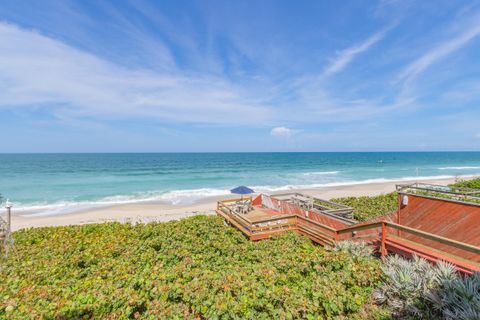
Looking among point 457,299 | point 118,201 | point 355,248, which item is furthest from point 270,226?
point 118,201

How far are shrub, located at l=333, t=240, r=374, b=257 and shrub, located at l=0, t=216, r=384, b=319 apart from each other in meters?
0.65

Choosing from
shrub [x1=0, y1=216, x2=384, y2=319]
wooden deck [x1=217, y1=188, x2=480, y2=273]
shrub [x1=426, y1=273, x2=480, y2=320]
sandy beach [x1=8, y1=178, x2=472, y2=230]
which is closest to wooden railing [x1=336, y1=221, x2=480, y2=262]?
wooden deck [x1=217, y1=188, x2=480, y2=273]

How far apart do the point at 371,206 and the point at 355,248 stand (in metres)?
8.52

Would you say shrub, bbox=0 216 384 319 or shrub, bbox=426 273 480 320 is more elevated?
shrub, bbox=426 273 480 320

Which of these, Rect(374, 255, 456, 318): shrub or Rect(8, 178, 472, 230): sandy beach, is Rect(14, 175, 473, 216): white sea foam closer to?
Rect(8, 178, 472, 230): sandy beach

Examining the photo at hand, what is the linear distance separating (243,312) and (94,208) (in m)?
23.5

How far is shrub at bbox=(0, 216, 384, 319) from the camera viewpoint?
13.1ft

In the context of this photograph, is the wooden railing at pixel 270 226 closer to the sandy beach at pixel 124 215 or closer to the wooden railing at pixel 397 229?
the wooden railing at pixel 397 229

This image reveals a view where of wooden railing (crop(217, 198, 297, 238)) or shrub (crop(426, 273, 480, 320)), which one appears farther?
wooden railing (crop(217, 198, 297, 238))

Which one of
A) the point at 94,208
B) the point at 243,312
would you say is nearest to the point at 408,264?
the point at 243,312

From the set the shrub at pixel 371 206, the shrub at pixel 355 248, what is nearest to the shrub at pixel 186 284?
the shrub at pixel 355 248

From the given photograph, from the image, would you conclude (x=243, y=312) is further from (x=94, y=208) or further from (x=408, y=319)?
(x=94, y=208)

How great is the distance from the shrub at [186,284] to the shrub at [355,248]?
65 centimetres

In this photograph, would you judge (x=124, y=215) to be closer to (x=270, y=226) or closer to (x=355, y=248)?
(x=270, y=226)
